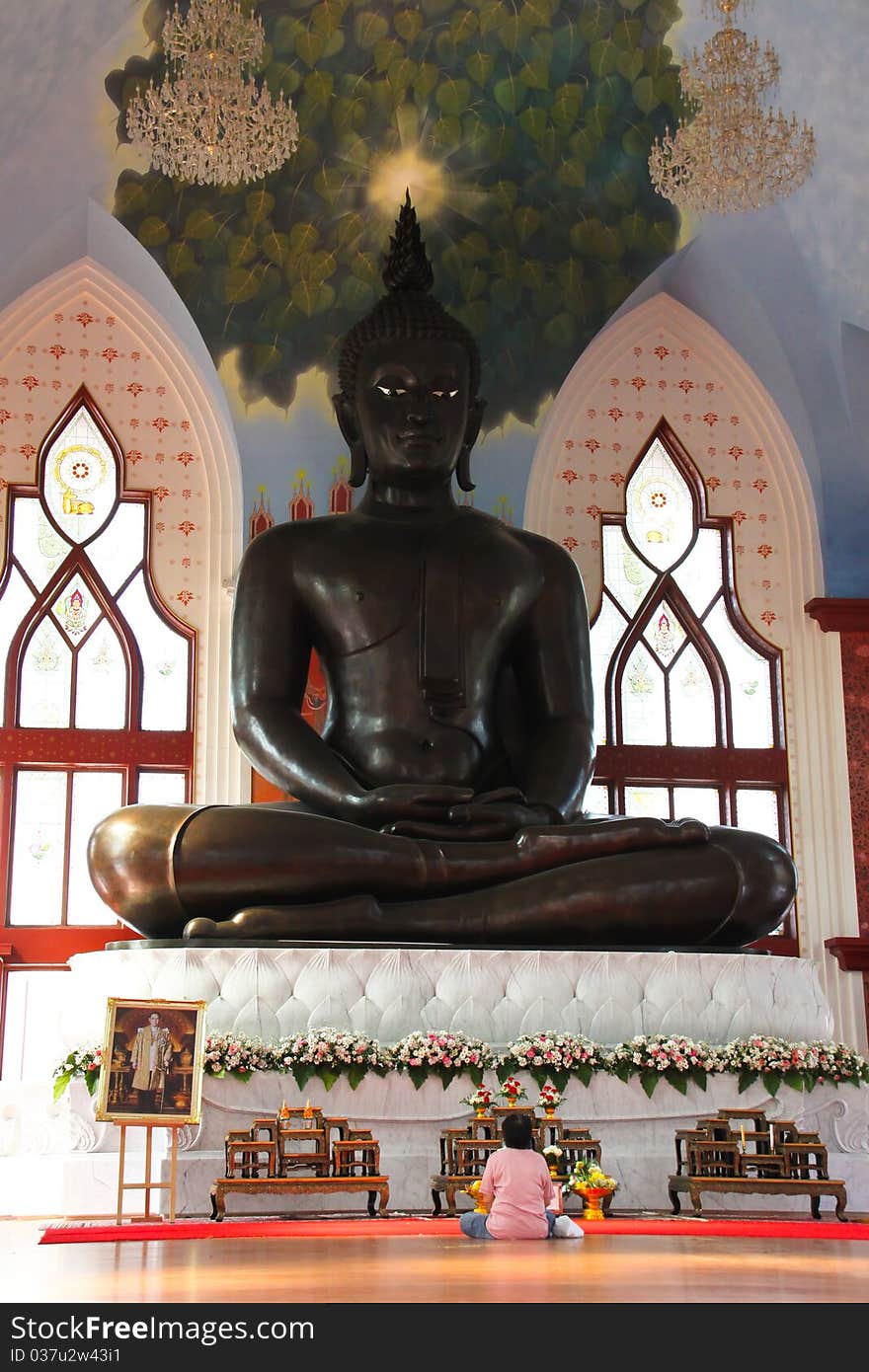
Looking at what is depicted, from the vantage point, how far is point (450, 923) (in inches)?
229

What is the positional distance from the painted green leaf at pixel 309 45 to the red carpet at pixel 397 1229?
22.7 feet

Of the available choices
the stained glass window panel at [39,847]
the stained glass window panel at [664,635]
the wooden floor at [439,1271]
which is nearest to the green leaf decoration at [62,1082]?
the wooden floor at [439,1271]

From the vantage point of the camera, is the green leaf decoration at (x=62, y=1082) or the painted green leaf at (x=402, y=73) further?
the painted green leaf at (x=402, y=73)

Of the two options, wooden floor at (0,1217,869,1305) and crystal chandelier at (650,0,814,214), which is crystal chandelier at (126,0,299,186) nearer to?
crystal chandelier at (650,0,814,214)

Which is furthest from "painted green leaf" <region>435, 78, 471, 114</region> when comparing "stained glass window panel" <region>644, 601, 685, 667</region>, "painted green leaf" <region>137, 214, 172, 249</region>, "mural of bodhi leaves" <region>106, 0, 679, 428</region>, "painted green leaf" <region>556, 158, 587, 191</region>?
"stained glass window panel" <region>644, 601, 685, 667</region>

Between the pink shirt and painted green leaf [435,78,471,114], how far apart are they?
7192 millimetres

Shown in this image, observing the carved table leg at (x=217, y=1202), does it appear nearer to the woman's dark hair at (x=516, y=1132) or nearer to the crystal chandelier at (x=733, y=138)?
the woman's dark hair at (x=516, y=1132)

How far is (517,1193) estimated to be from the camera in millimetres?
3594

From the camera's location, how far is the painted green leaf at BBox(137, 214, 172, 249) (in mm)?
9273

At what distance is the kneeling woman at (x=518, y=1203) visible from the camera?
11.7ft

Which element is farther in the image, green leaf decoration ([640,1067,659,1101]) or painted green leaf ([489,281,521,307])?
painted green leaf ([489,281,521,307])

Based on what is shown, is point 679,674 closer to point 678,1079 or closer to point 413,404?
point 413,404
